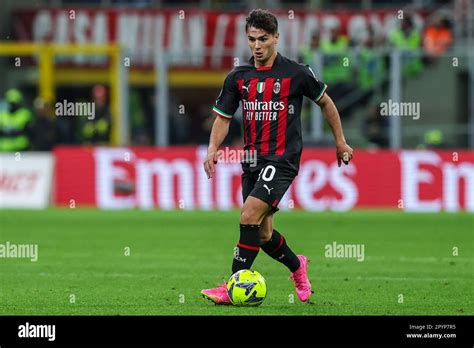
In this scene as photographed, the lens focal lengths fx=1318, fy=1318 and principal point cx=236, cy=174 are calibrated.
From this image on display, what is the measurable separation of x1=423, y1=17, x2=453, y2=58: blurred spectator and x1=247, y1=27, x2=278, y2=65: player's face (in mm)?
17401

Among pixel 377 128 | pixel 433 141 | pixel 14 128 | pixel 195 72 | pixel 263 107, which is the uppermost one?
pixel 195 72

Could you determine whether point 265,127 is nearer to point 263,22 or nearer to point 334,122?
point 334,122

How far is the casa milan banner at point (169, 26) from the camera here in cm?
3353

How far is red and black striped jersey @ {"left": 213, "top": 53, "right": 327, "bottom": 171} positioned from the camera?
1099 centimetres

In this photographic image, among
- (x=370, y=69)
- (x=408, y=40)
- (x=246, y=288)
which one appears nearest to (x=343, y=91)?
(x=370, y=69)

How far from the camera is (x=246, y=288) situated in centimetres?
1084

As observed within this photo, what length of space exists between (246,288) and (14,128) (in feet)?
54.6

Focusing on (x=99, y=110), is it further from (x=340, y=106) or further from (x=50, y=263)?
(x=50, y=263)

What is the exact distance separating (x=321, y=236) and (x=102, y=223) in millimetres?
4134

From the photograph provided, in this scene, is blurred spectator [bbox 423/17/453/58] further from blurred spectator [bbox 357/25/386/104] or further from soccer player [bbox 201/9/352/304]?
soccer player [bbox 201/9/352/304]

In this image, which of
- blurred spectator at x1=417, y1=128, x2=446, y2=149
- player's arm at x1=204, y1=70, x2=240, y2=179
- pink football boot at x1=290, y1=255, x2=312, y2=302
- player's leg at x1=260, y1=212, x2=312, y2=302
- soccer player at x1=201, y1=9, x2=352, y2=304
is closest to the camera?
soccer player at x1=201, y1=9, x2=352, y2=304

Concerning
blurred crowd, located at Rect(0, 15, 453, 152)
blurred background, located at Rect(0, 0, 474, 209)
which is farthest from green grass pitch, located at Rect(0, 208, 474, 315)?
blurred crowd, located at Rect(0, 15, 453, 152)

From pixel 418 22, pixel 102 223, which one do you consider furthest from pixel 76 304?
pixel 418 22

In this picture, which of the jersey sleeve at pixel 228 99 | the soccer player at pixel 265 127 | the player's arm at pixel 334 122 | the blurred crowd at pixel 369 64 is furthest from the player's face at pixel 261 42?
the blurred crowd at pixel 369 64
